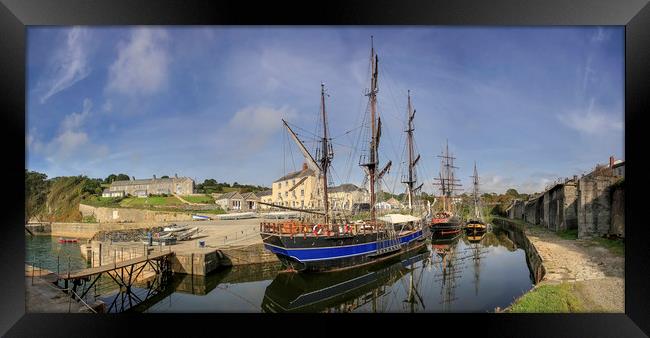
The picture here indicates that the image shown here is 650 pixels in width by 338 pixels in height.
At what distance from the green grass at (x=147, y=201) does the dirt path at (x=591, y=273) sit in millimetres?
11781

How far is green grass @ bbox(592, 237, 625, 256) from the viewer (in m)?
6.84

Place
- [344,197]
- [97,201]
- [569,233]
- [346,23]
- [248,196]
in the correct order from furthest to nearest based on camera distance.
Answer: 1. [344,197]
2. [248,196]
3. [569,233]
4. [97,201]
5. [346,23]

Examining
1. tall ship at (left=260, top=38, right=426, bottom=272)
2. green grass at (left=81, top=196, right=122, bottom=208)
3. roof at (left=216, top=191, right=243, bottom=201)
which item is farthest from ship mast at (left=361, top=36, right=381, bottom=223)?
green grass at (left=81, top=196, right=122, bottom=208)

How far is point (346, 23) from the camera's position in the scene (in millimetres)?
4781

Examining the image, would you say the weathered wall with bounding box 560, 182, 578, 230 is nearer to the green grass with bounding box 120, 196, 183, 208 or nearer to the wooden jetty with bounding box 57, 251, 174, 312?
the wooden jetty with bounding box 57, 251, 174, 312

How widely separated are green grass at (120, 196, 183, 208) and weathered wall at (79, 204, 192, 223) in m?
0.59

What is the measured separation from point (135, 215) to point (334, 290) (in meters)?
9.97

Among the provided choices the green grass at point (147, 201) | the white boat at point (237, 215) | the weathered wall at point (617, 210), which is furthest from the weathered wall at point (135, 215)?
the weathered wall at point (617, 210)

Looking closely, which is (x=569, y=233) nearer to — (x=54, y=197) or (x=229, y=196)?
(x=229, y=196)

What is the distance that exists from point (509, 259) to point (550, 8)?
31.0 ft

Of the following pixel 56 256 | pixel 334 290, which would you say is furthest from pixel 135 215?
pixel 334 290

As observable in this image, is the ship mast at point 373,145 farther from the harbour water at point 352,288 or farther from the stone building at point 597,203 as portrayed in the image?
the stone building at point 597,203
